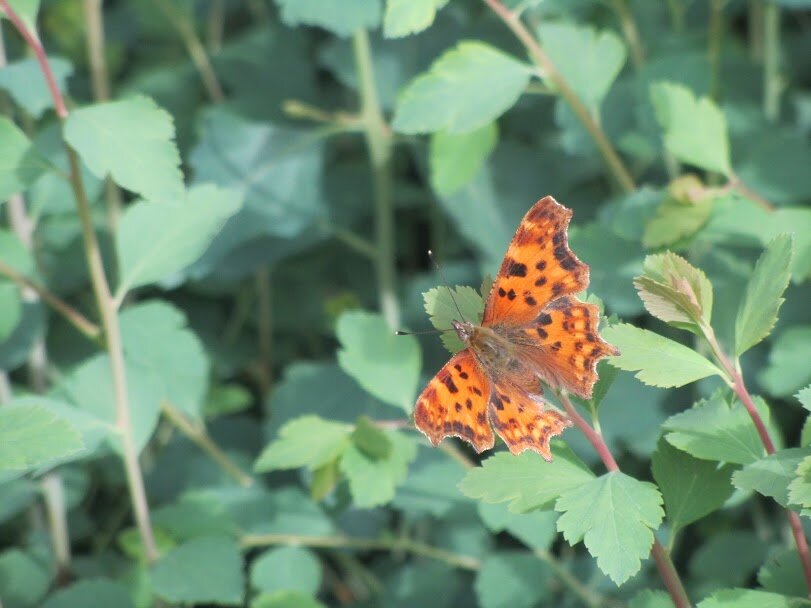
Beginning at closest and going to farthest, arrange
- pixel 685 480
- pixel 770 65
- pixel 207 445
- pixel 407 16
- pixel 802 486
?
pixel 802 486
pixel 685 480
pixel 407 16
pixel 207 445
pixel 770 65

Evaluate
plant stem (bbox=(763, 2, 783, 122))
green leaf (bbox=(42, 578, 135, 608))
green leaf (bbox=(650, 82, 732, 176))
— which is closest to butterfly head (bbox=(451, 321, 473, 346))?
green leaf (bbox=(650, 82, 732, 176))

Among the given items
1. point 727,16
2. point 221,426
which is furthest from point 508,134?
point 221,426

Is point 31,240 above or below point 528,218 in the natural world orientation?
below

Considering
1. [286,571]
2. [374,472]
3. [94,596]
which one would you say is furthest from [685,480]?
[94,596]

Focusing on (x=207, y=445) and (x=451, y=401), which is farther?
(x=207, y=445)

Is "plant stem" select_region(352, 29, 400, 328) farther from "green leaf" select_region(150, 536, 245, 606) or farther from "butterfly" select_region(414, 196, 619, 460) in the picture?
"butterfly" select_region(414, 196, 619, 460)

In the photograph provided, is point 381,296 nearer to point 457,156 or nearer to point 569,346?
point 457,156

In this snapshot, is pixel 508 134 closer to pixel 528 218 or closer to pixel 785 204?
pixel 785 204
